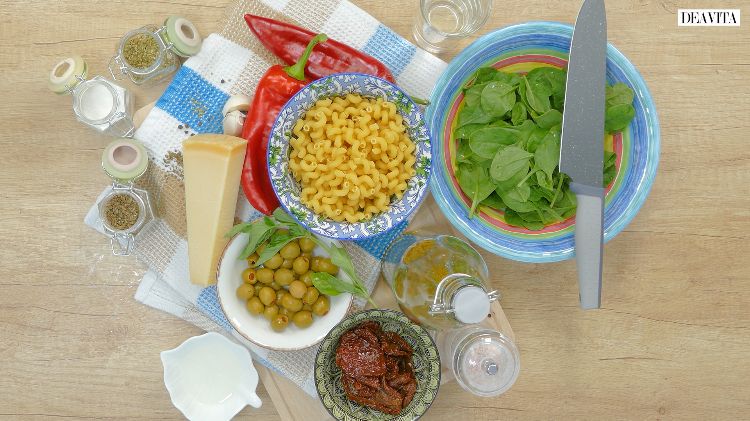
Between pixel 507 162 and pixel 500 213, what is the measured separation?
158 mm

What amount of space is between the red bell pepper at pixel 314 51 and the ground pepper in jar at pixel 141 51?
205 millimetres

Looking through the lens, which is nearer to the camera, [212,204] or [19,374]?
[212,204]

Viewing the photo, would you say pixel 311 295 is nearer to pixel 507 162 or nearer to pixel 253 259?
pixel 253 259

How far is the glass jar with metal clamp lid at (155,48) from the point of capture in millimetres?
1194

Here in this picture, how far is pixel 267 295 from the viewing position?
45.9 inches

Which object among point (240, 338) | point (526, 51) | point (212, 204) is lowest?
point (240, 338)

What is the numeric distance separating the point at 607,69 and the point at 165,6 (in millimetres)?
956

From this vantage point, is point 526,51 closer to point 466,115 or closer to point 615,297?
point 466,115

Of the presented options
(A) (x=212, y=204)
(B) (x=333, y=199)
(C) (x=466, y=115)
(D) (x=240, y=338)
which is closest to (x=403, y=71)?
(C) (x=466, y=115)

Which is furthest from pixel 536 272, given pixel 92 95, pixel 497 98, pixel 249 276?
pixel 92 95

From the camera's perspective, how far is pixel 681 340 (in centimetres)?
133

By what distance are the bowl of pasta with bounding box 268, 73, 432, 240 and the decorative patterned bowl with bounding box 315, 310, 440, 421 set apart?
166 mm

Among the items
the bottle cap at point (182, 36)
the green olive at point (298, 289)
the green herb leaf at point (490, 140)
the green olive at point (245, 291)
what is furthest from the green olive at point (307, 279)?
the bottle cap at point (182, 36)

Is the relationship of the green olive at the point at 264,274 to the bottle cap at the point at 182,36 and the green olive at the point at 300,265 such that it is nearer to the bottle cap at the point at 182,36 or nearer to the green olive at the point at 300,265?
the green olive at the point at 300,265
